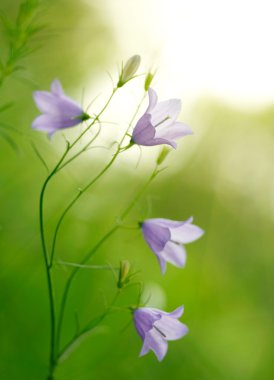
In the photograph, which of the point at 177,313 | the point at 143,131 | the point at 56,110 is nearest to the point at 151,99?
the point at 143,131

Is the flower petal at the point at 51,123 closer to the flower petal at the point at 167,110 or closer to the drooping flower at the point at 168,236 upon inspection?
the flower petal at the point at 167,110

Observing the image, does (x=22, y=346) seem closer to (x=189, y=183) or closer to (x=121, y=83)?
(x=121, y=83)

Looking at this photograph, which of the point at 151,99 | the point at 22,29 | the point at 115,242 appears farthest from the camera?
the point at 115,242

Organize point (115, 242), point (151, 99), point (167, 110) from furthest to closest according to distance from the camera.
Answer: point (115, 242)
point (167, 110)
point (151, 99)

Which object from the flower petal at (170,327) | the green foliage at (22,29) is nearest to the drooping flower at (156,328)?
the flower petal at (170,327)

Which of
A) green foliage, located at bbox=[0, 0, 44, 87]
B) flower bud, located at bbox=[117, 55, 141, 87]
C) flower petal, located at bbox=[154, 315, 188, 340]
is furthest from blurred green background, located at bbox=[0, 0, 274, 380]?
flower bud, located at bbox=[117, 55, 141, 87]

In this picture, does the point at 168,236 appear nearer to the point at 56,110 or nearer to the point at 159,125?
the point at 159,125

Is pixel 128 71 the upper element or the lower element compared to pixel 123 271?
upper
